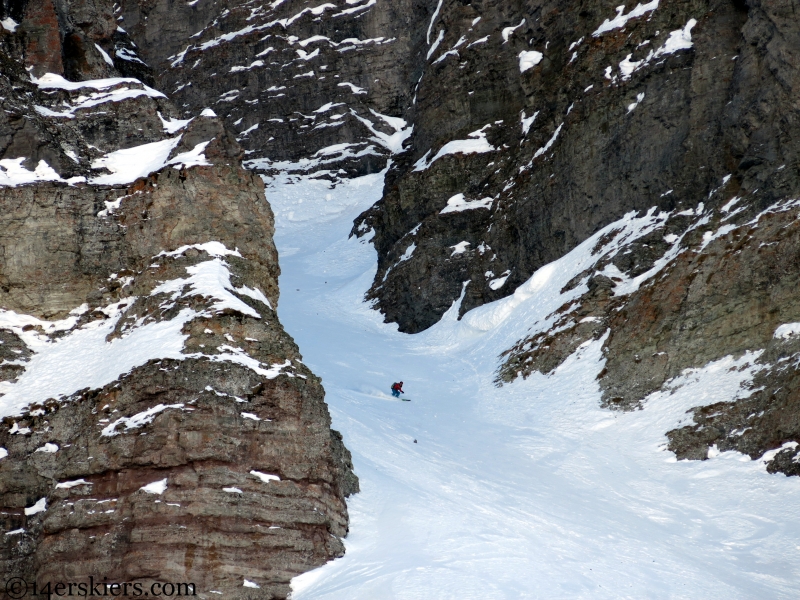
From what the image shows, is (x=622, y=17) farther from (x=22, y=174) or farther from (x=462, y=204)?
(x=22, y=174)

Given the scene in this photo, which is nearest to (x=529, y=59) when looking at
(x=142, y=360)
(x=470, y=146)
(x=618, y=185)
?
(x=470, y=146)

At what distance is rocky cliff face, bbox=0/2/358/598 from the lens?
16844mm

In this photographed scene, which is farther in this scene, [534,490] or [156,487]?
[534,490]

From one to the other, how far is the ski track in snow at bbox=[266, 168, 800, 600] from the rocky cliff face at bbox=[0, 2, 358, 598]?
1.88m

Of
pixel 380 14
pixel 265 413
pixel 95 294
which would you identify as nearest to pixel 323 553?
pixel 265 413

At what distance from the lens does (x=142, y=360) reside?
741 inches

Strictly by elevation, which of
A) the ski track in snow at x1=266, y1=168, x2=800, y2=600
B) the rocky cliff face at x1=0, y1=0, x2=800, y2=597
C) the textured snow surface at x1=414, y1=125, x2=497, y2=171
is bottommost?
the ski track in snow at x1=266, y1=168, x2=800, y2=600

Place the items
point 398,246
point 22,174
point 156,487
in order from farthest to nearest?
point 398,246, point 22,174, point 156,487

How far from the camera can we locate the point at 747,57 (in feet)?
101

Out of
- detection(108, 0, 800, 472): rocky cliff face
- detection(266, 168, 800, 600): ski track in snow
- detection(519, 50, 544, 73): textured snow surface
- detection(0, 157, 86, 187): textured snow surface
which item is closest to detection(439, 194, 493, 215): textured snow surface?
detection(108, 0, 800, 472): rocky cliff face

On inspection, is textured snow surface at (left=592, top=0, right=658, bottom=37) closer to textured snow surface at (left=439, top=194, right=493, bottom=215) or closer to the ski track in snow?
textured snow surface at (left=439, top=194, right=493, bottom=215)

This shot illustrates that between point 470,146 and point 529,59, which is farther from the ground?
point 529,59

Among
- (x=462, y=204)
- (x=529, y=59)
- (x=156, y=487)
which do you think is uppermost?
(x=529, y=59)

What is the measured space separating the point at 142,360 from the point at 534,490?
9807 millimetres
